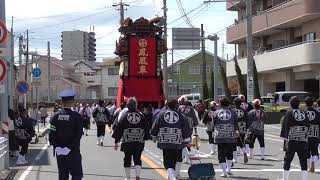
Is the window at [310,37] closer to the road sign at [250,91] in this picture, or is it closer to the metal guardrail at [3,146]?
the road sign at [250,91]

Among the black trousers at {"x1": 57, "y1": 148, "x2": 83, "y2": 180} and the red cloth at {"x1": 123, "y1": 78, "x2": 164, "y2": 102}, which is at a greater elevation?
the red cloth at {"x1": 123, "y1": 78, "x2": 164, "y2": 102}

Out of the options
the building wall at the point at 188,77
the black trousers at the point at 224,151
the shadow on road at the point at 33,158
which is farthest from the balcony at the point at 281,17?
the building wall at the point at 188,77

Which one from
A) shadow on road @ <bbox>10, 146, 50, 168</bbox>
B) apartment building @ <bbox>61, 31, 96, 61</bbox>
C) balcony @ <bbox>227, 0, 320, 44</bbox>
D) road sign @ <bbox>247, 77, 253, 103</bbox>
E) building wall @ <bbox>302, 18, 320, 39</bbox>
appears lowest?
shadow on road @ <bbox>10, 146, 50, 168</bbox>

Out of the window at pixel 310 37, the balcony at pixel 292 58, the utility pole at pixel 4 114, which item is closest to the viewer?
the utility pole at pixel 4 114

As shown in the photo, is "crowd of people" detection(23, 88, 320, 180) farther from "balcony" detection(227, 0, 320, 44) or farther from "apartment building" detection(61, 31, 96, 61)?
"apartment building" detection(61, 31, 96, 61)

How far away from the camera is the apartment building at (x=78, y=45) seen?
113206mm

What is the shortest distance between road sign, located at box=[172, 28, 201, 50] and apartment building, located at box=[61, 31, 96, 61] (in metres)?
54.3

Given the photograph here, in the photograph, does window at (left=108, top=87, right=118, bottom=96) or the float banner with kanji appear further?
window at (left=108, top=87, right=118, bottom=96)

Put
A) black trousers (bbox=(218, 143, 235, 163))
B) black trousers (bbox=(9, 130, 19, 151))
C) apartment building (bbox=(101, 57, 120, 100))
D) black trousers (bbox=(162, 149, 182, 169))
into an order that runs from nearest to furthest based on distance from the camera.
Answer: black trousers (bbox=(162, 149, 182, 169))
black trousers (bbox=(218, 143, 235, 163))
black trousers (bbox=(9, 130, 19, 151))
apartment building (bbox=(101, 57, 120, 100))

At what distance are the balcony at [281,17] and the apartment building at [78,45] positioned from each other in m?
59.2

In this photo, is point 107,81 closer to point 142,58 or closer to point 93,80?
point 93,80

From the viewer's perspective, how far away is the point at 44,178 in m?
13.8

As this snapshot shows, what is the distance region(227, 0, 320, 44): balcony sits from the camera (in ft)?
135

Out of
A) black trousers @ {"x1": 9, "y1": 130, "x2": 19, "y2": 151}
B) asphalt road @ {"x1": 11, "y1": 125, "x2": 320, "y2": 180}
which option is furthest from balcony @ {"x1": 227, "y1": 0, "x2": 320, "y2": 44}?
black trousers @ {"x1": 9, "y1": 130, "x2": 19, "y2": 151}
